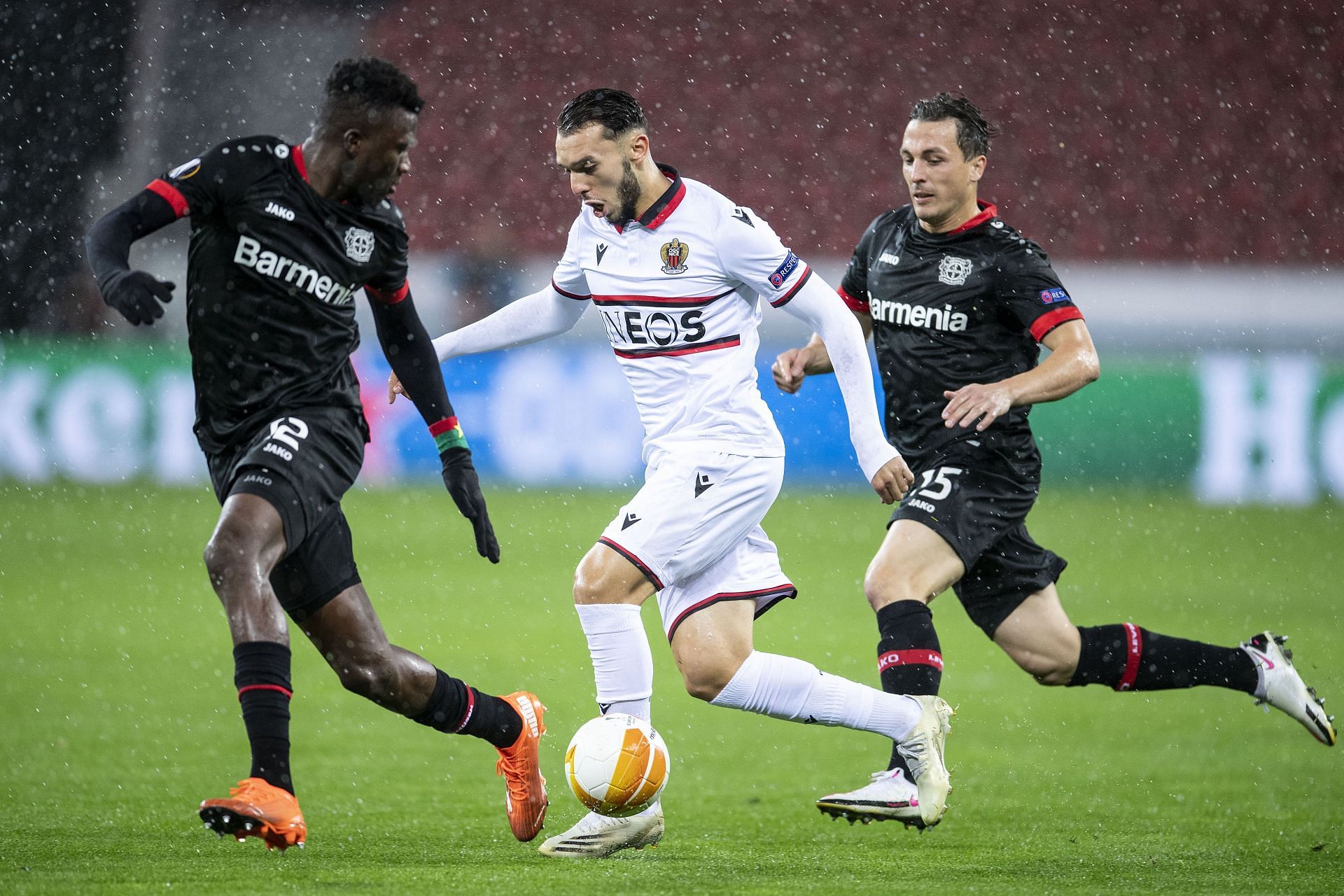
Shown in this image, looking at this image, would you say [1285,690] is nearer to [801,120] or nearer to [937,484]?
[937,484]

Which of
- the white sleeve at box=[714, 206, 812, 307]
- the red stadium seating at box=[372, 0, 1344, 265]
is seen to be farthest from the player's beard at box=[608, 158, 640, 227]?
the red stadium seating at box=[372, 0, 1344, 265]

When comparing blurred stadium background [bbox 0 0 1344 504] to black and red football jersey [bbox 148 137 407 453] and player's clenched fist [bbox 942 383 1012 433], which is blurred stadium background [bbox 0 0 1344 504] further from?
black and red football jersey [bbox 148 137 407 453]

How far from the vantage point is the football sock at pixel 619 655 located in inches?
167

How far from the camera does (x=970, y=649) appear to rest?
856 centimetres

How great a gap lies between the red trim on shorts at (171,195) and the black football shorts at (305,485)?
582 mm

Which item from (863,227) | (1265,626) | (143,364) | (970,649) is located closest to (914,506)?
(970,649)

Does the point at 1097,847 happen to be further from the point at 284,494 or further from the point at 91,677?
the point at 91,677

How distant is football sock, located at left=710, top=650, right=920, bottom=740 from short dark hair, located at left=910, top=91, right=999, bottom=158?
5.69 ft

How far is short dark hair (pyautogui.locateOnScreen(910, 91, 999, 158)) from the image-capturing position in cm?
496

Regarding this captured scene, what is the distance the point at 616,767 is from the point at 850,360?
4.22 ft

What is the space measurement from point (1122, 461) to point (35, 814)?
37.0ft

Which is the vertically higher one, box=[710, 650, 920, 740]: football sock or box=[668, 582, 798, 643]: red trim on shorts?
box=[668, 582, 798, 643]: red trim on shorts

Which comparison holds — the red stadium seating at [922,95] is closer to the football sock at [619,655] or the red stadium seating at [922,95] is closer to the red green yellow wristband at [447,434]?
the red green yellow wristband at [447,434]

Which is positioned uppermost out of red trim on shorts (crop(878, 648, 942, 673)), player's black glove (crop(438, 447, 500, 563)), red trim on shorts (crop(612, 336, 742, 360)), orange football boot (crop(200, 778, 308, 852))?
red trim on shorts (crop(612, 336, 742, 360))
